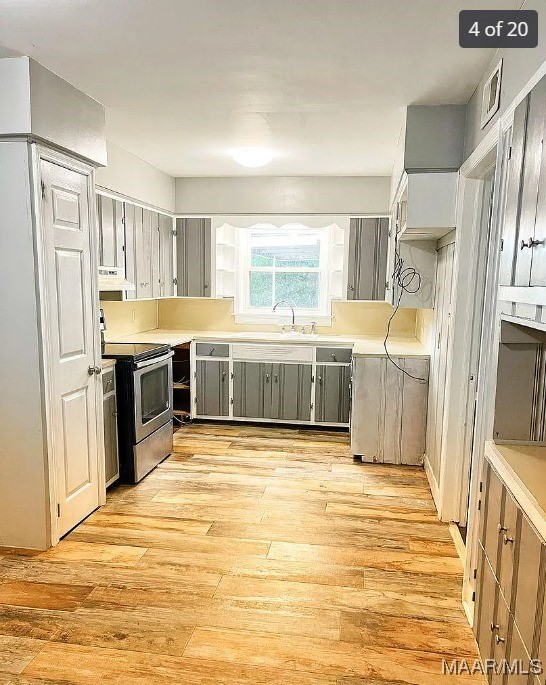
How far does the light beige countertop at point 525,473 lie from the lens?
1.44 meters

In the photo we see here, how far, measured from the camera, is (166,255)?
515 cm

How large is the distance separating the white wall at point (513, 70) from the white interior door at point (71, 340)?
2.26 m

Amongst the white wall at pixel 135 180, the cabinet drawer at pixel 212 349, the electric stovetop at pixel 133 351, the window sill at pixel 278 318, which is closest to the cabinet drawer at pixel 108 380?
the electric stovetop at pixel 133 351

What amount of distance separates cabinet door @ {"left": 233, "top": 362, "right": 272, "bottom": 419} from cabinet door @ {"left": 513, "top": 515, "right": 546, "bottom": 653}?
141 inches

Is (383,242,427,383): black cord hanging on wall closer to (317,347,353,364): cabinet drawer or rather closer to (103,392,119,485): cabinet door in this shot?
(317,347,353,364): cabinet drawer

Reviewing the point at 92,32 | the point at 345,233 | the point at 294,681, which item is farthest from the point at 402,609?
the point at 345,233

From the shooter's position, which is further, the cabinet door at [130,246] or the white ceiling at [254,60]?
the cabinet door at [130,246]

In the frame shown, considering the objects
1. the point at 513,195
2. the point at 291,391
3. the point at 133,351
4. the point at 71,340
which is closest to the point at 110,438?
the point at 133,351

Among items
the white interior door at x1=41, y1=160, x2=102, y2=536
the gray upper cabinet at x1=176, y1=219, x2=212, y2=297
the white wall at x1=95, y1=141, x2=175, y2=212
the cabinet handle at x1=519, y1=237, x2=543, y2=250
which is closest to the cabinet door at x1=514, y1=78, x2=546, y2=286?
the cabinet handle at x1=519, y1=237, x2=543, y2=250

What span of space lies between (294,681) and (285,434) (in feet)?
10.0

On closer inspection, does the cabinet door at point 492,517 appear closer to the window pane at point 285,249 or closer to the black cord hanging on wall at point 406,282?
the black cord hanging on wall at point 406,282

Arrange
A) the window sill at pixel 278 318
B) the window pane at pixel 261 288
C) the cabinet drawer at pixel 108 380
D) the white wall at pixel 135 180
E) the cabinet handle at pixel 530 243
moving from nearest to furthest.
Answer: the cabinet handle at pixel 530 243
the cabinet drawer at pixel 108 380
the white wall at pixel 135 180
the window sill at pixel 278 318
the window pane at pixel 261 288

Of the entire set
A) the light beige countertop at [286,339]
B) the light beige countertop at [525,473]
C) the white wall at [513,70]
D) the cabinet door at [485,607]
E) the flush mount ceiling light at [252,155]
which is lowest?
the cabinet door at [485,607]

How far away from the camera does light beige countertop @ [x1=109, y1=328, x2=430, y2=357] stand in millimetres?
4438
